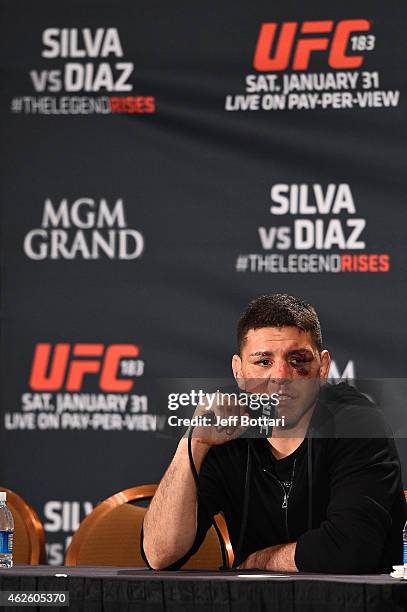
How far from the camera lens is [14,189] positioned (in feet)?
12.4

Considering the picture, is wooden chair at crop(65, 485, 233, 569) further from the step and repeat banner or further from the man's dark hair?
the step and repeat banner

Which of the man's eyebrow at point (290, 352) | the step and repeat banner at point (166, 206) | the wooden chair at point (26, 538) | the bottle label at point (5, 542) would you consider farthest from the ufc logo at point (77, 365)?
the bottle label at point (5, 542)

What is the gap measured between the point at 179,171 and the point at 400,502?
6.20 feet

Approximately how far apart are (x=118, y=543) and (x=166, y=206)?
60.4 inches

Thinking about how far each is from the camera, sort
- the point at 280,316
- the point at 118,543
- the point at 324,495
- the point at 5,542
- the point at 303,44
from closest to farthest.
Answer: the point at 5,542 → the point at 324,495 → the point at 280,316 → the point at 118,543 → the point at 303,44

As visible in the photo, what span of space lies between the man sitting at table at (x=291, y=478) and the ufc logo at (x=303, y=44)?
1489 millimetres

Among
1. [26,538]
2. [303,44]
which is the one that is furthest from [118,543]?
[303,44]

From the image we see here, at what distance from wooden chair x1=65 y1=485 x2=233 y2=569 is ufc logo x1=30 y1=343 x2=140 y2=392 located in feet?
3.44

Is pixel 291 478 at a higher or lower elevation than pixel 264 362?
lower

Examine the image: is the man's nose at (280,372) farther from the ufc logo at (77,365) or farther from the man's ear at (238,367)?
the ufc logo at (77,365)

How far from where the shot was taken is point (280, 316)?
2373 mm

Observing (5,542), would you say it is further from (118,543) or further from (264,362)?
(264,362)

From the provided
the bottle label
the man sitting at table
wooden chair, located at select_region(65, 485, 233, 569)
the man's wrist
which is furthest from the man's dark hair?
the bottle label

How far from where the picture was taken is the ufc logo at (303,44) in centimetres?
359
